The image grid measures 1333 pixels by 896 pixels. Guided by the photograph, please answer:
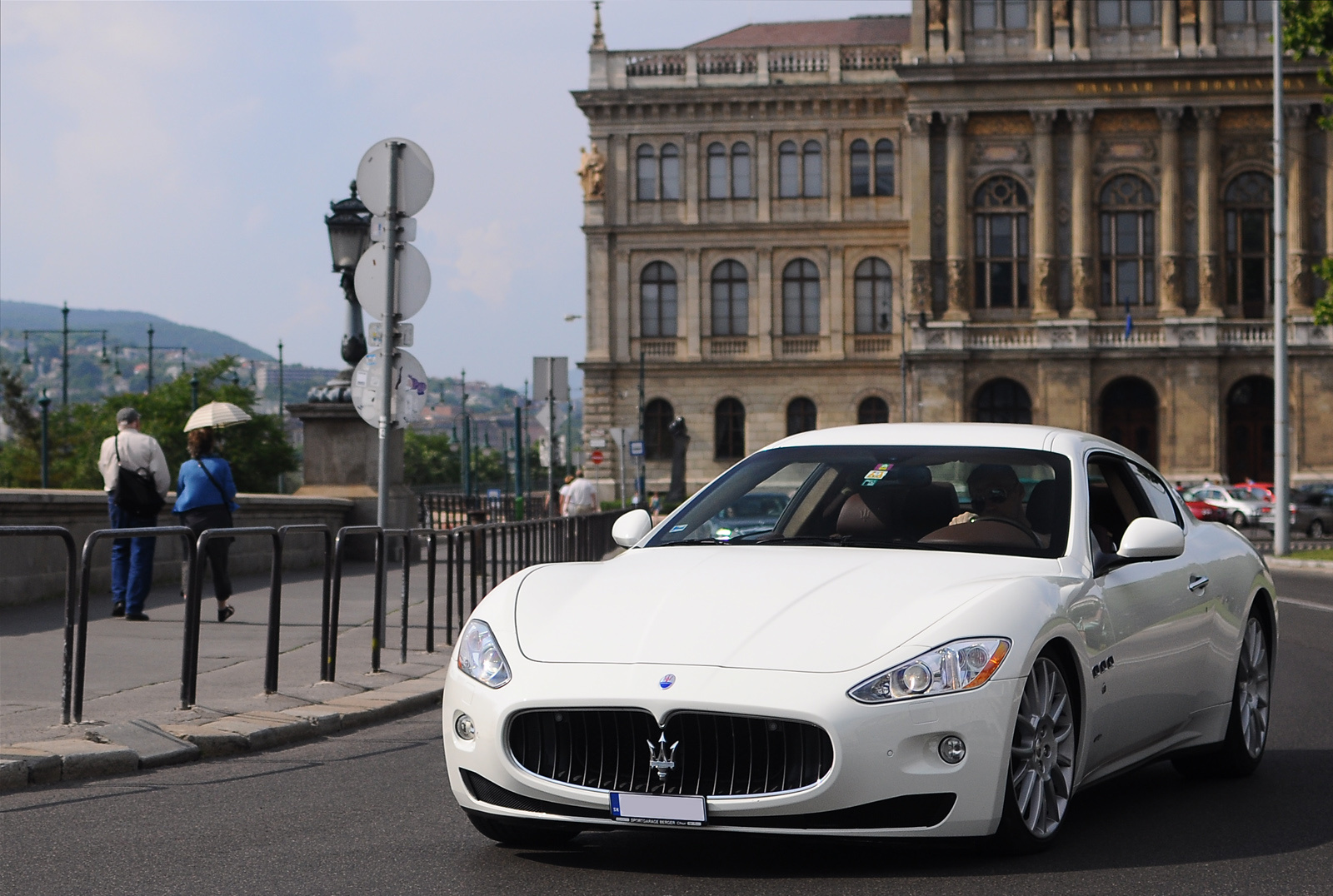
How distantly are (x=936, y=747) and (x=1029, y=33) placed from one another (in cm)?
6737

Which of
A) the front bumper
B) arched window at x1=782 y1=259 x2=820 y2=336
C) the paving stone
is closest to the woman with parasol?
the paving stone

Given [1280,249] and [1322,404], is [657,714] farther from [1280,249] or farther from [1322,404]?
[1322,404]

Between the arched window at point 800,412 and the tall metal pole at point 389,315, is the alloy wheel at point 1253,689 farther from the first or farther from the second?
the arched window at point 800,412

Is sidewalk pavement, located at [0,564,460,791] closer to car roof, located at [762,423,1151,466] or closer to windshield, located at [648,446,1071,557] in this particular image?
windshield, located at [648,446,1071,557]

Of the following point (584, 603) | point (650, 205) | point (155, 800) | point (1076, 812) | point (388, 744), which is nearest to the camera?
point (584, 603)

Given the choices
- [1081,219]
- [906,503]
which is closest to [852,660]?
[906,503]

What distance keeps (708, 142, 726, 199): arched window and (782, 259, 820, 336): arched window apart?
14.7ft

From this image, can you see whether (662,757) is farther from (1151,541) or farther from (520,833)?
(1151,541)

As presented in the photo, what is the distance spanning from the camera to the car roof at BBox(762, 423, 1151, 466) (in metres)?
6.53

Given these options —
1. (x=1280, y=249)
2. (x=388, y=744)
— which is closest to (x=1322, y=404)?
(x=1280, y=249)

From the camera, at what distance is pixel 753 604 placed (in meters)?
5.31

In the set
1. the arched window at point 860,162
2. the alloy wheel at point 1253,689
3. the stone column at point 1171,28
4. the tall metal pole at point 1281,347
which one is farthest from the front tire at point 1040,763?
the arched window at point 860,162

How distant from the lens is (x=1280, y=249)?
106 ft

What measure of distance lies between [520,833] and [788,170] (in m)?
70.5
